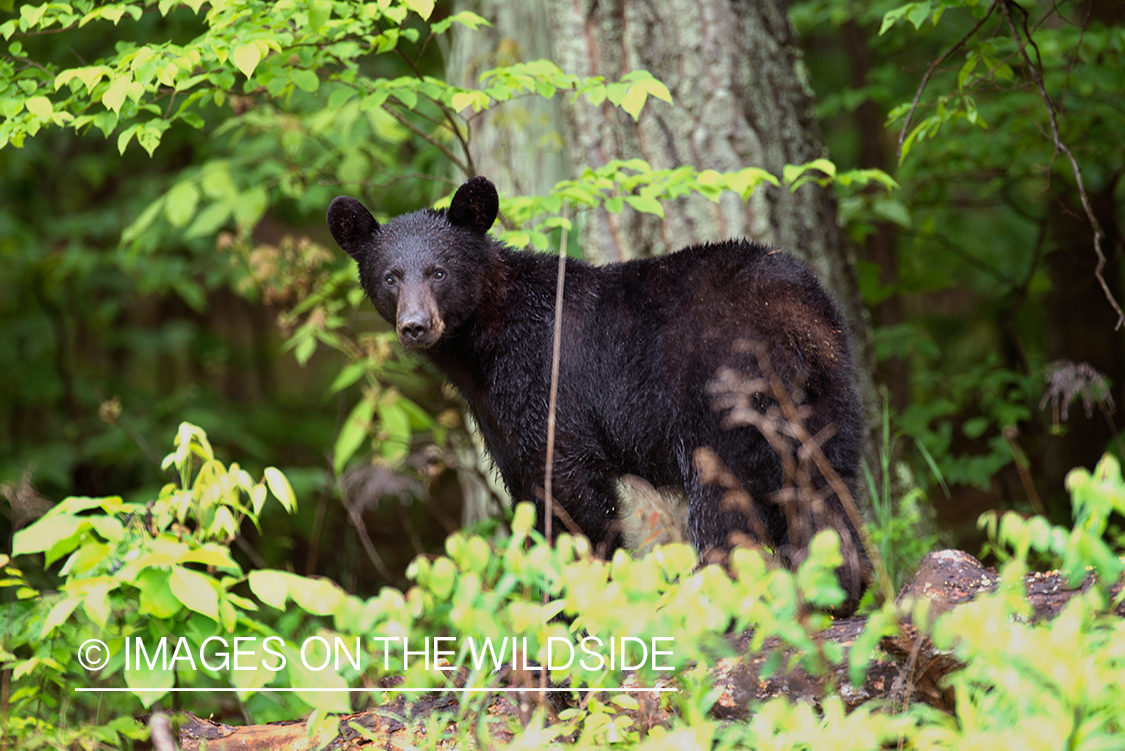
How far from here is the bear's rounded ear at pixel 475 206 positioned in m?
3.88

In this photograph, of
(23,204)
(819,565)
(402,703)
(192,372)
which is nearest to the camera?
(819,565)

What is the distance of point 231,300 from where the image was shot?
13016mm

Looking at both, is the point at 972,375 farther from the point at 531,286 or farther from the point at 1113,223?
the point at 531,286

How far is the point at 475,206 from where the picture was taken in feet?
13.0

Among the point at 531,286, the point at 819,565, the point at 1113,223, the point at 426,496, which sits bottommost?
the point at 426,496

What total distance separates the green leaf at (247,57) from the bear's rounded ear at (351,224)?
772mm

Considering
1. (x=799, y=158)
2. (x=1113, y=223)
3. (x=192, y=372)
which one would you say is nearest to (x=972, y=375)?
(x=1113, y=223)

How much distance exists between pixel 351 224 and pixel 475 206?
575mm

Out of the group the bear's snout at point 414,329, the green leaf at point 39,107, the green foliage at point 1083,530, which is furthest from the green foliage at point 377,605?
the green leaf at point 39,107

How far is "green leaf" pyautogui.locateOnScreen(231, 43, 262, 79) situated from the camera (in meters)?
3.26

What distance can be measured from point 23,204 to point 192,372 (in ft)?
12.2

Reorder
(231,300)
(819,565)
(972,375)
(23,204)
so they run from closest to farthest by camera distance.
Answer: (819,565), (972,375), (23,204), (231,300)

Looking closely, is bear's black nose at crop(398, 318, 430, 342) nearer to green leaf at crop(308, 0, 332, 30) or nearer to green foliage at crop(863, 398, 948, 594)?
green leaf at crop(308, 0, 332, 30)

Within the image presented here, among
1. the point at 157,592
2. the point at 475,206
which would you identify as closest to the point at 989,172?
the point at 475,206
